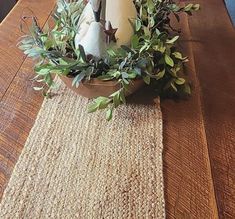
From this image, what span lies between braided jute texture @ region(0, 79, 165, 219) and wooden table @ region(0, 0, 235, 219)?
24 millimetres

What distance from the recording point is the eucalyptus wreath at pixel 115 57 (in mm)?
665

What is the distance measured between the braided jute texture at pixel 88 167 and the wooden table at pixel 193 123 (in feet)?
0.08

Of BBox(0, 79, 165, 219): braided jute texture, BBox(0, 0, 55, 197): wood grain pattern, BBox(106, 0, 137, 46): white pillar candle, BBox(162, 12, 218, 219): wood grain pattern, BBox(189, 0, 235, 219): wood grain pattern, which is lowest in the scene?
BBox(189, 0, 235, 219): wood grain pattern

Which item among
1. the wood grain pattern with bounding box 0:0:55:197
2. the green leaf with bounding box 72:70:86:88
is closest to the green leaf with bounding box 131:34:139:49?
the green leaf with bounding box 72:70:86:88

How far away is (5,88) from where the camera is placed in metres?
0.79

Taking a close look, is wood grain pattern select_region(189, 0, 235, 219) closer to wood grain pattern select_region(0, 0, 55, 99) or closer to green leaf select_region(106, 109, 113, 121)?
green leaf select_region(106, 109, 113, 121)

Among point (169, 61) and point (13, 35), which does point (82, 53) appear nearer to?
point (169, 61)

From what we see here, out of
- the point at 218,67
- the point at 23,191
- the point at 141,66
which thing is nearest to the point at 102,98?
the point at 141,66

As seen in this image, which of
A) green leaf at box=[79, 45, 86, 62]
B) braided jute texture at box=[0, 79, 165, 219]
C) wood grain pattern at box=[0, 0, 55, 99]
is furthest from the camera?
wood grain pattern at box=[0, 0, 55, 99]

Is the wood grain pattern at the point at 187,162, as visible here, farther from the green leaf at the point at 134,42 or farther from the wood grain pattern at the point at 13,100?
the wood grain pattern at the point at 13,100

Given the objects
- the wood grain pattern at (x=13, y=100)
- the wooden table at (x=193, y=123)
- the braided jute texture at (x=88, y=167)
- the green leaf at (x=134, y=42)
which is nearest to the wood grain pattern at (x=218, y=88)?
the wooden table at (x=193, y=123)

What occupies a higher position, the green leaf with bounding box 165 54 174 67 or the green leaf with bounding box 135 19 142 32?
the green leaf with bounding box 135 19 142 32

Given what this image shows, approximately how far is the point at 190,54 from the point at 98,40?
328mm

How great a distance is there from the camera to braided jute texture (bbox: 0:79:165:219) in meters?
0.55
